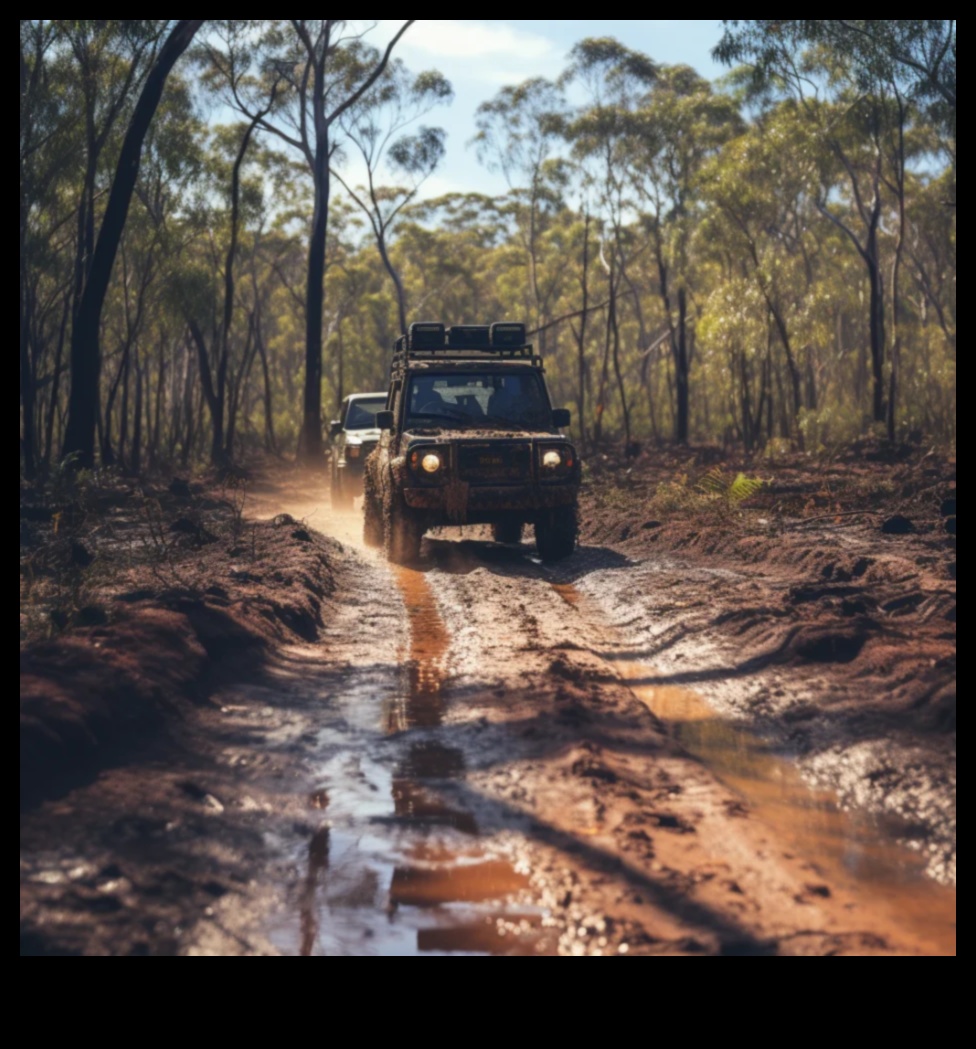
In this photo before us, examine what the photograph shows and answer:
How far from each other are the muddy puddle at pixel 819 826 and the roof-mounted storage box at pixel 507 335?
7.74 metres

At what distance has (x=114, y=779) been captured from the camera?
17.2 ft

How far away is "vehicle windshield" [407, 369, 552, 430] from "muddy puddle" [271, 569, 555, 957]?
7246mm

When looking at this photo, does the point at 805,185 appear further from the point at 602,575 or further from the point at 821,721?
the point at 821,721

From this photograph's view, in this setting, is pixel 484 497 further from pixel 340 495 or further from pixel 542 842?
pixel 340 495

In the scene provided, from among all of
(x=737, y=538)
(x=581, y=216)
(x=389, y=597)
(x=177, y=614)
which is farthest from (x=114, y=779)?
(x=581, y=216)

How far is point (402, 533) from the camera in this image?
13344mm

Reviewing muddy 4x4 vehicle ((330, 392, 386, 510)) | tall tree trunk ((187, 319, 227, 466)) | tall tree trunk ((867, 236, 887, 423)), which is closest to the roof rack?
muddy 4x4 vehicle ((330, 392, 386, 510))

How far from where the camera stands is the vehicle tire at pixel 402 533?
1323 cm

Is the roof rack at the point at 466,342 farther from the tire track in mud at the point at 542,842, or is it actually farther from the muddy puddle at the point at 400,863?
the muddy puddle at the point at 400,863

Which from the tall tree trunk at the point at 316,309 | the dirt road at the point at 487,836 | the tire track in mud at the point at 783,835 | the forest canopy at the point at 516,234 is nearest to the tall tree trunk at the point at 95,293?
the forest canopy at the point at 516,234

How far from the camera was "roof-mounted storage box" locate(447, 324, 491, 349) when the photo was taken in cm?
1421

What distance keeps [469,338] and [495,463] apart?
6.97 feet

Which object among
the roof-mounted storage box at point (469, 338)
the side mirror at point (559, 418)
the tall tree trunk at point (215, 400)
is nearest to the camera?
the side mirror at point (559, 418)
